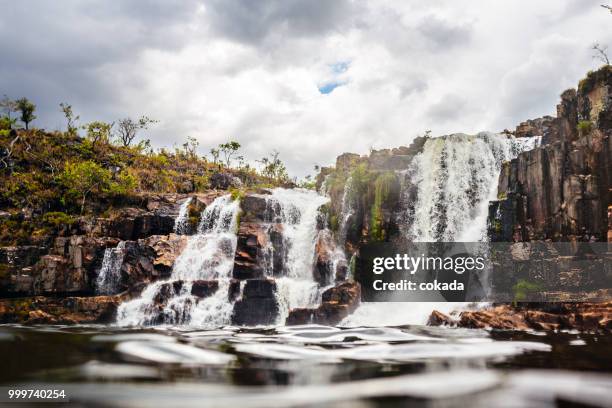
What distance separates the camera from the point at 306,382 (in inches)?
322

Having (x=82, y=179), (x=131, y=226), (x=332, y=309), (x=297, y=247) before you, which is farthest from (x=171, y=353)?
(x=82, y=179)

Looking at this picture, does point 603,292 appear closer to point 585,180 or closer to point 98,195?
point 585,180

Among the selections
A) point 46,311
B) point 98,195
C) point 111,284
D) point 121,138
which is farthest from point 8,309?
point 121,138

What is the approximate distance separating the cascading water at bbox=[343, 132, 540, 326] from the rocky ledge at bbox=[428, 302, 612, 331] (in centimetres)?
449

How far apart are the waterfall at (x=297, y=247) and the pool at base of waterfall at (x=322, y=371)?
9731 millimetres

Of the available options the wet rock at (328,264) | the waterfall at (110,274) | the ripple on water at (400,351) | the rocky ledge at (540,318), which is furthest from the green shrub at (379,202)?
the waterfall at (110,274)

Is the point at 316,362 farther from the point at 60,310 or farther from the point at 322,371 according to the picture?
the point at 60,310

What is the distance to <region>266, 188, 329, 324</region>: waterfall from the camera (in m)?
24.4

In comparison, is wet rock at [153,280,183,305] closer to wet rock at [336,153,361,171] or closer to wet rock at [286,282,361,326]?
wet rock at [286,282,361,326]

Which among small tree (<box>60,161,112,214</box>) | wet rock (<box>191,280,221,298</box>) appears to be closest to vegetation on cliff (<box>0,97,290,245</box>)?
small tree (<box>60,161,112,214</box>)

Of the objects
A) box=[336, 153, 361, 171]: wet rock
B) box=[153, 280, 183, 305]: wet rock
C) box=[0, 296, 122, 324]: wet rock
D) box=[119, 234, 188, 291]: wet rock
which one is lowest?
box=[0, 296, 122, 324]: wet rock

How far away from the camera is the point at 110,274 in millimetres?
28531

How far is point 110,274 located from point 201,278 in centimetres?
661

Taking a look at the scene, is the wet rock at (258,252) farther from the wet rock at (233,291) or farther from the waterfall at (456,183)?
the waterfall at (456,183)
